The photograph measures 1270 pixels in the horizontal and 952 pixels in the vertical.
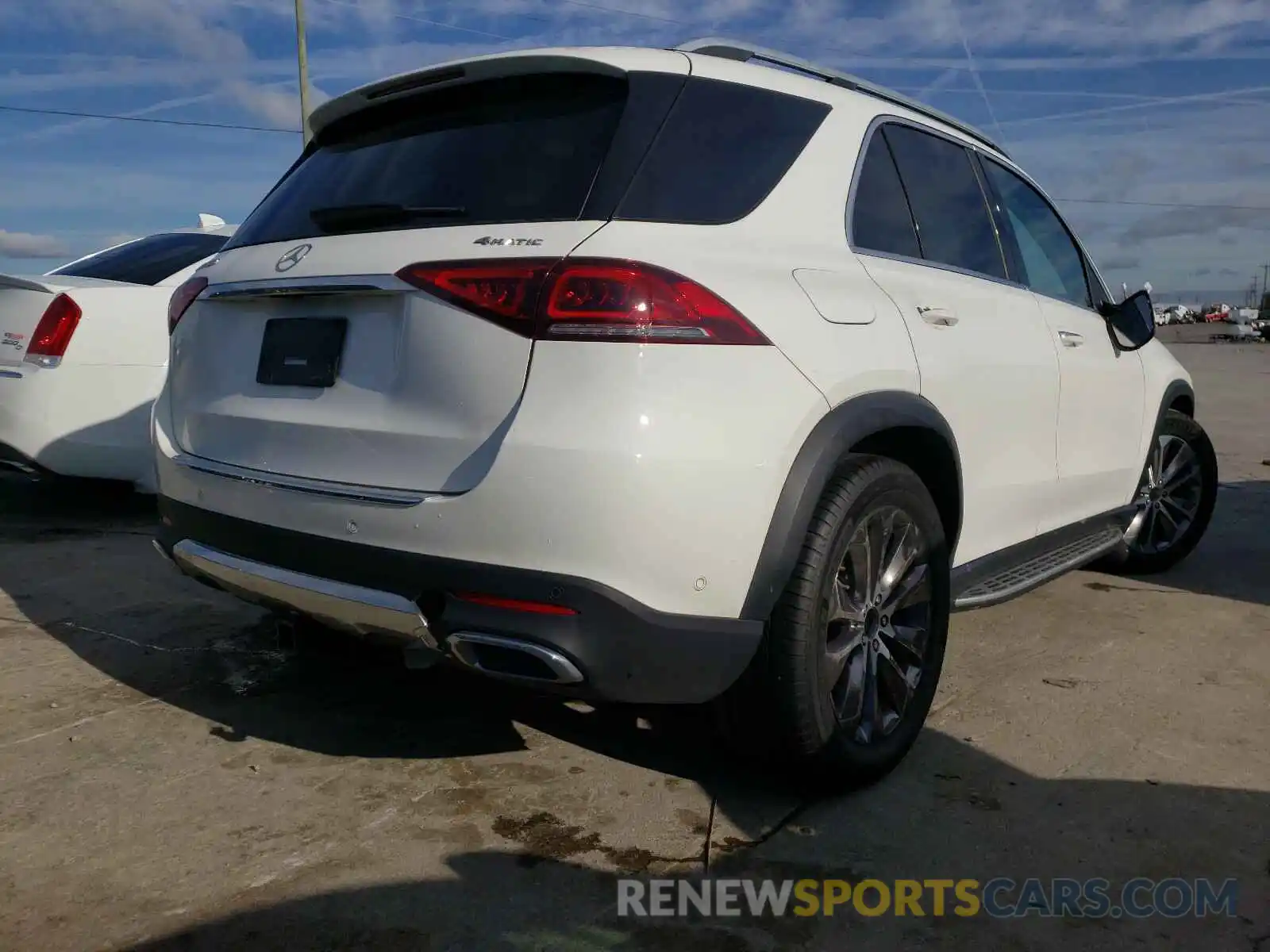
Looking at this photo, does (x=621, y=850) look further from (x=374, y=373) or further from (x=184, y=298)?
(x=184, y=298)

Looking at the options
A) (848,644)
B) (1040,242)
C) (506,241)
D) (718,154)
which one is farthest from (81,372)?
(1040,242)

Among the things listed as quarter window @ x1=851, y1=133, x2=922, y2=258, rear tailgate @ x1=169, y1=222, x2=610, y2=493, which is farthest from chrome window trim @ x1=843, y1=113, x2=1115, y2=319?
rear tailgate @ x1=169, y1=222, x2=610, y2=493

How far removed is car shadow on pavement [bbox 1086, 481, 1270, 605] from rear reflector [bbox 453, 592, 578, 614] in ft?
12.2

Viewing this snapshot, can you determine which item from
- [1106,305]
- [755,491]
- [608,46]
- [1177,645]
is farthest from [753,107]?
[1177,645]

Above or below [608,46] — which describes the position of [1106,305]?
below

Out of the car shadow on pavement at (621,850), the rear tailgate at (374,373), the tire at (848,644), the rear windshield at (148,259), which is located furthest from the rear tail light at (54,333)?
the tire at (848,644)

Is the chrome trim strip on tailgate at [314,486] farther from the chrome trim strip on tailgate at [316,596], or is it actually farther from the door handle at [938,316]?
the door handle at [938,316]

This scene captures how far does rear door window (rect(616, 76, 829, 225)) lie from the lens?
2.30 meters

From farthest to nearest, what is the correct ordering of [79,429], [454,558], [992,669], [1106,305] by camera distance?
[79,429], [1106,305], [992,669], [454,558]

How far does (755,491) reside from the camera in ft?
7.29

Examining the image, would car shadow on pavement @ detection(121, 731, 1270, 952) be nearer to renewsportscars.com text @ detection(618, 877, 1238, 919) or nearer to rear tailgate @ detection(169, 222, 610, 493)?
renewsportscars.com text @ detection(618, 877, 1238, 919)

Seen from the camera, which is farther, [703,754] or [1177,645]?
[1177,645]

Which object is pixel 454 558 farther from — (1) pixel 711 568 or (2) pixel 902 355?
(2) pixel 902 355

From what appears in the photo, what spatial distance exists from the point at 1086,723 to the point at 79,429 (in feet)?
15.3
